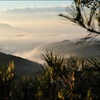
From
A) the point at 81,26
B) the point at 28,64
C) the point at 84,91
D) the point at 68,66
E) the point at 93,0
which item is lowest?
the point at 28,64

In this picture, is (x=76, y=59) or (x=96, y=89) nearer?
(x=96, y=89)

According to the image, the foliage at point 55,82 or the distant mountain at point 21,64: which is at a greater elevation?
the foliage at point 55,82

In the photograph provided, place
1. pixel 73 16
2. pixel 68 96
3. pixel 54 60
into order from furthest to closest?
1. pixel 54 60
2. pixel 68 96
3. pixel 73 16

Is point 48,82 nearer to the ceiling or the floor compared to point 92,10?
nearer to the floor

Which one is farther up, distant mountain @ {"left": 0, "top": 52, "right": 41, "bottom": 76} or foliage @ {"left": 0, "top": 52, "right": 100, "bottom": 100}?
foliage @ {"left": 0, "top": 52, "right": 100, "bottom": 100}

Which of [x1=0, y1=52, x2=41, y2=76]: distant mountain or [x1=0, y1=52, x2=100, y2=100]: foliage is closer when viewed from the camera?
[x1=0, y1=52, x2=100, y2=100]: foliage

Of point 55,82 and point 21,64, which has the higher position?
point 55,82

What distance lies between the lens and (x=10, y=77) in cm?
885

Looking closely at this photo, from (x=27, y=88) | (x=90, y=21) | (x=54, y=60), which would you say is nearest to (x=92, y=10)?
(x=90, y=21)

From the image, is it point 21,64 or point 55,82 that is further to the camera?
point 21,64

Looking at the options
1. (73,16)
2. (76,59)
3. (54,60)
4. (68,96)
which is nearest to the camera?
(73,16)

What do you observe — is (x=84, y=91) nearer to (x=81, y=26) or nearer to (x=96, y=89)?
(x=96, y=89)

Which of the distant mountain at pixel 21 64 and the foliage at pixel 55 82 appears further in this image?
the distant mountain at pixel 21 64

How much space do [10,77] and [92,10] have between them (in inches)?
115
